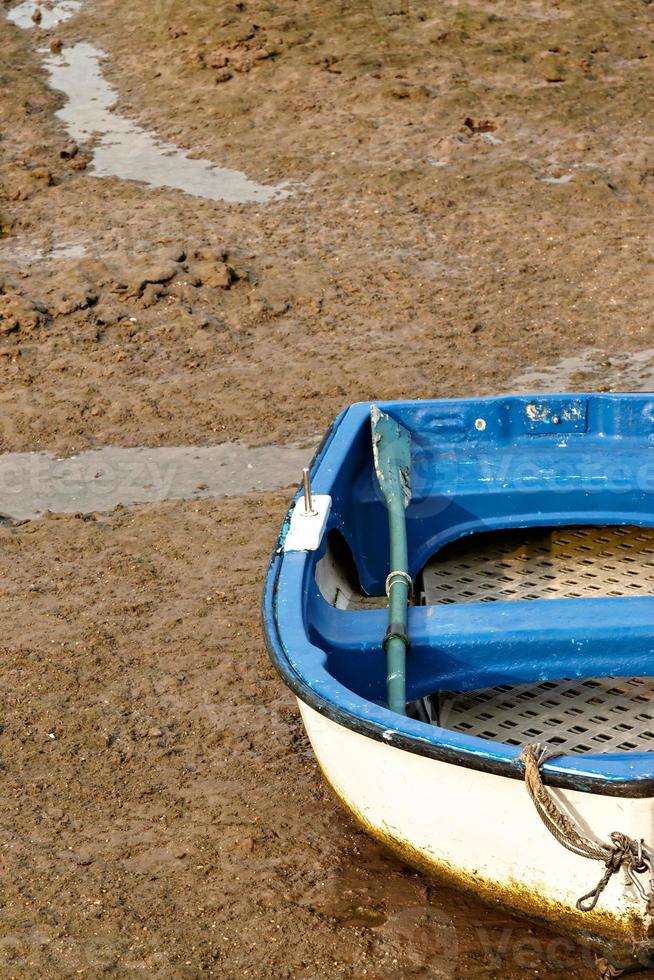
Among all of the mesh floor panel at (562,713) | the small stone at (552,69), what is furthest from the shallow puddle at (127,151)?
the mesh floor panel at (562,713)

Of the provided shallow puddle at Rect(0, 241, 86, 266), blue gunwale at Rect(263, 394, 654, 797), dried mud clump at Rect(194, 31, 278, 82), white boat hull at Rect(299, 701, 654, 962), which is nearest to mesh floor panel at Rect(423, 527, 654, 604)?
blue gunwale at Rect(263, 394, 654, 797)

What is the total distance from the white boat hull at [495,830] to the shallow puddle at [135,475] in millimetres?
2781

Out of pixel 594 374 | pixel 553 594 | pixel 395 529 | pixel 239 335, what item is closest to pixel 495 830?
pixel 395 529

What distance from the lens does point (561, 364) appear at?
7242 millimetres

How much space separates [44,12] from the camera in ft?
45.8

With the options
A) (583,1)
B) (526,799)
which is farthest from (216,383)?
(583,1)

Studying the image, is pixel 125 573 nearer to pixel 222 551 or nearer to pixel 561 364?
pixel 222 551

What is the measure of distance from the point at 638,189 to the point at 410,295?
2.26m

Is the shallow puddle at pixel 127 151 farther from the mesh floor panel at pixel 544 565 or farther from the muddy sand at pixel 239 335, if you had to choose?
the mesh floor panel at pixel 544 565

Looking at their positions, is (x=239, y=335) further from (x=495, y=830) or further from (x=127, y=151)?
(x=495, y=830)

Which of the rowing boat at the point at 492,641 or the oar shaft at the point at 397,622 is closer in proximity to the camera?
the rowing boat at the point at 492,641

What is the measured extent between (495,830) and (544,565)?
1891mm

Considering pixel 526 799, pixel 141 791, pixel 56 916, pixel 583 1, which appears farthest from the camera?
pixel 583 1

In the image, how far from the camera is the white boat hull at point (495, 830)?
10.1 feet
